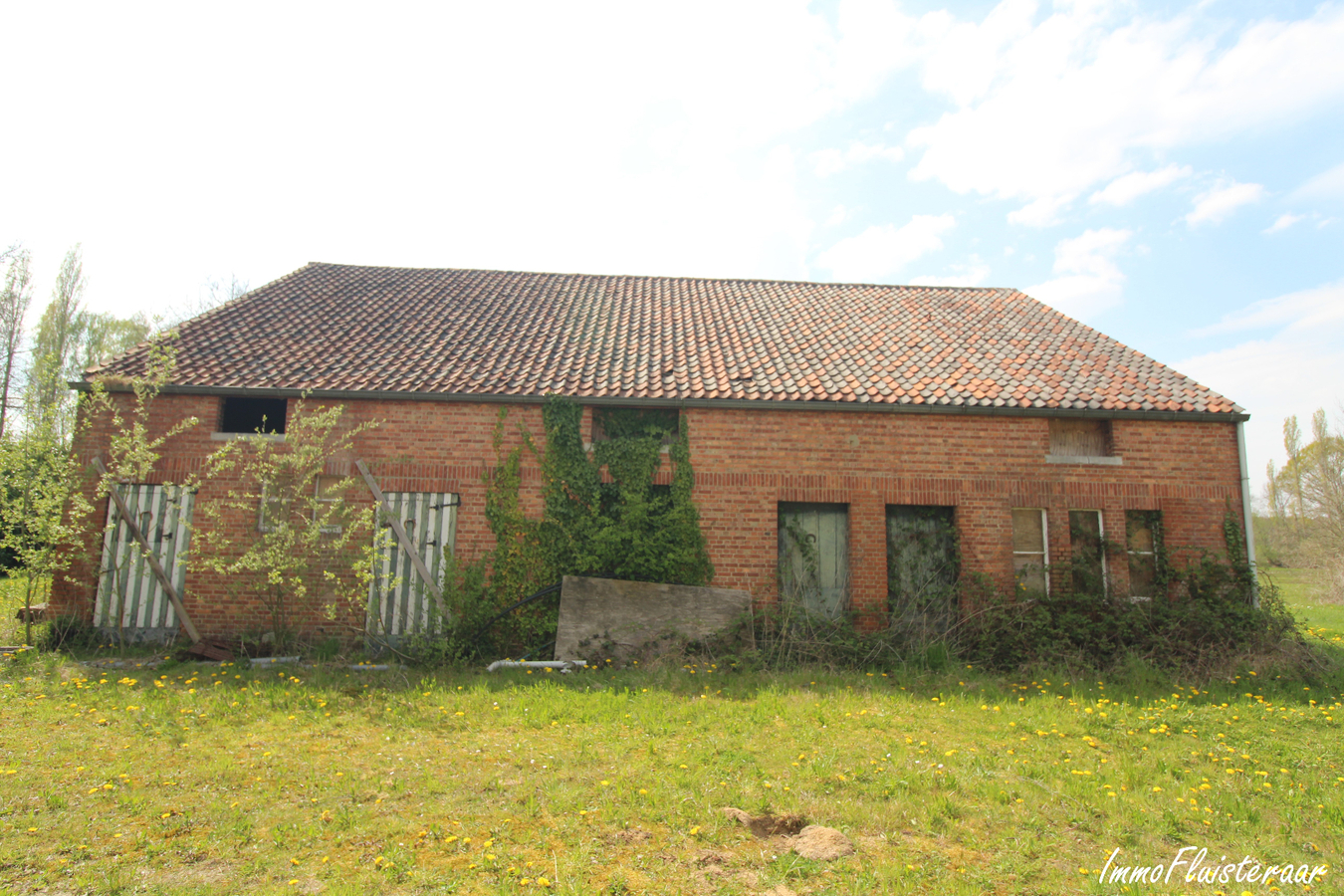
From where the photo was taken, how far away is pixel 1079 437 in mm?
10898

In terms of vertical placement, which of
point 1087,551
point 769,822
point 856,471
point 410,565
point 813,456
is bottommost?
point 769,822

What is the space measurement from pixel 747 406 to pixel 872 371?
244cm

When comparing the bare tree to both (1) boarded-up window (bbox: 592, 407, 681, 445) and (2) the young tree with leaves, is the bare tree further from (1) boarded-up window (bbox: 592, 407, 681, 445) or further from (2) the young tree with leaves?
(2) the young tree with leaves

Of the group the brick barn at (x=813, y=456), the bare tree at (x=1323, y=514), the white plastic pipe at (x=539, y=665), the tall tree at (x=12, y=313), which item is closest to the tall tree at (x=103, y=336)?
the tall tree at (x=12, y=313)

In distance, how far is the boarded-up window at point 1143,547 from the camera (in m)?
10.4

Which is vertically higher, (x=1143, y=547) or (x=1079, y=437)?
(x=1079, y=437)

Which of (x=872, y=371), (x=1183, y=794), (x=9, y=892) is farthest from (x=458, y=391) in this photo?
(x=1183, y=794)

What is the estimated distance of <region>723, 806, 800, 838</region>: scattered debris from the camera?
441cm

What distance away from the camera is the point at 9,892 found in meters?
3.53

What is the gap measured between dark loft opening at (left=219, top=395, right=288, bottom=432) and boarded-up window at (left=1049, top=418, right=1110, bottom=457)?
39.3 feet

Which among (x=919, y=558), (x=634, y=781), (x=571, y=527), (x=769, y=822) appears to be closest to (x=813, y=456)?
(x=919, y=558)

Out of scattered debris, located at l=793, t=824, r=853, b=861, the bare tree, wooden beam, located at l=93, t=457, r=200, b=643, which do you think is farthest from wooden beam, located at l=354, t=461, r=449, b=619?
the bare tree

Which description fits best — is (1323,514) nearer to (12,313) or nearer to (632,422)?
(632,422)

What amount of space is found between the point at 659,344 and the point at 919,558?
5610 mm
